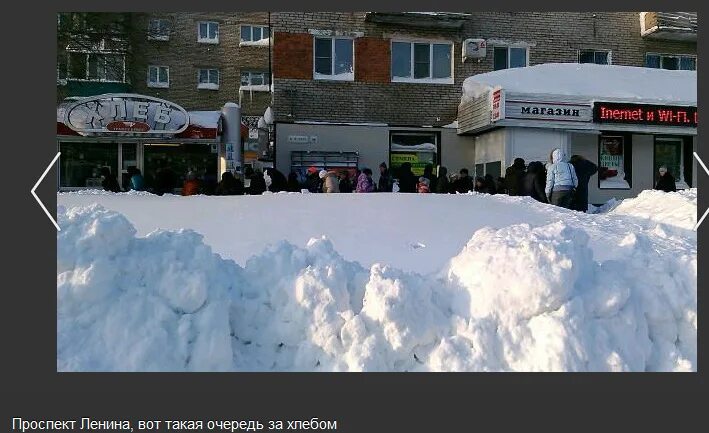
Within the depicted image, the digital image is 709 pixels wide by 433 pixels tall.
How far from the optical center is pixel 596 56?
17.8 m

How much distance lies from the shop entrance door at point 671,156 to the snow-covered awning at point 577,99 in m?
1.01

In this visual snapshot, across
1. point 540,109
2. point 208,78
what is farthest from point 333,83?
point 208,78

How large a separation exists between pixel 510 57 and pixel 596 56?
2.72m

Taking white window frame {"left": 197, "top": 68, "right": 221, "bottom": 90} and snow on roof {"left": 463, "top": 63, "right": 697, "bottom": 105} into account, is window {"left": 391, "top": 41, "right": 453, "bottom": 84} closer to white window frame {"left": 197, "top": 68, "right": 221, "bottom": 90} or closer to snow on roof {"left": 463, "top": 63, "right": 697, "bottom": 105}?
snow on roof {"left": 463, "top": 63, "right": 697, "bottom": 105}

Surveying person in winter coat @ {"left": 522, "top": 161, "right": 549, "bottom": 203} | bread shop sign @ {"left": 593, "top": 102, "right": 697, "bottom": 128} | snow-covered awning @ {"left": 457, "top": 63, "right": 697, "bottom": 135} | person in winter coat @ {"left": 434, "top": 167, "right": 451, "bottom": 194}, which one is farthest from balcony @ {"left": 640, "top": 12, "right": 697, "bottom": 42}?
person in winter coat @ {"left": 522, "top": 161, "right": 549, "bottom": 203}

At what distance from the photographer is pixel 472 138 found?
16.5m

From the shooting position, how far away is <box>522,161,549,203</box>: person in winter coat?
9984 mm

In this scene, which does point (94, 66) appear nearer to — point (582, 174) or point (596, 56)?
point (582, 174)

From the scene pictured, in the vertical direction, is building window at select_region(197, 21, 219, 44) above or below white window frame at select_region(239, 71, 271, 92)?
above

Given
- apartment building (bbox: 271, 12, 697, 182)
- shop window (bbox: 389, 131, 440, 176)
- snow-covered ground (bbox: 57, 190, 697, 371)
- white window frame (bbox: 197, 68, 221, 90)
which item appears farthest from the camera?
white window frame (bbox: 197, 68, 221, 90)

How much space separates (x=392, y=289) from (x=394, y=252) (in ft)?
5.41

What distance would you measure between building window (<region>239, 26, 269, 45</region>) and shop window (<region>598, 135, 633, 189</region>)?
1728 centimetres

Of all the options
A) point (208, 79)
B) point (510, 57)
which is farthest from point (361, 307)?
point (208, 79)

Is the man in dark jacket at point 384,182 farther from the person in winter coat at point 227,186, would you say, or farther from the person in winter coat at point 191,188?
the person in winter coat at point 191,188
